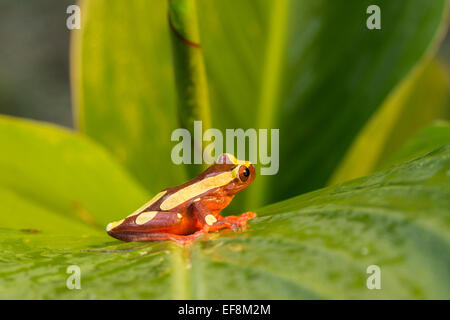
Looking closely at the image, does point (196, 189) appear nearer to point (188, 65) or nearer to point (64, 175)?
point (188, 65)

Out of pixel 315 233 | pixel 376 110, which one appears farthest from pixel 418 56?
pixel 315 233

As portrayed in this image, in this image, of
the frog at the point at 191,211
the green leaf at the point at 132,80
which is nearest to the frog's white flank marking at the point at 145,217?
the frog at the point at 191,211

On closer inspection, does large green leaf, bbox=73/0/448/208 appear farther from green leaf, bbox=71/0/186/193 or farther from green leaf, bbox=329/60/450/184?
green leaf, bbox=329/60/450/184

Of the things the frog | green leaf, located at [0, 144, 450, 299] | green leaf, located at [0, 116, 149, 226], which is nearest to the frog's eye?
the frog

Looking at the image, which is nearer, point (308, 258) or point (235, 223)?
point (308, 258)

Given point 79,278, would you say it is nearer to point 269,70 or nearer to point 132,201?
point 132,201

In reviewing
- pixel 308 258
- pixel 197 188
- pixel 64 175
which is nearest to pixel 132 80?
pixel 64 175
